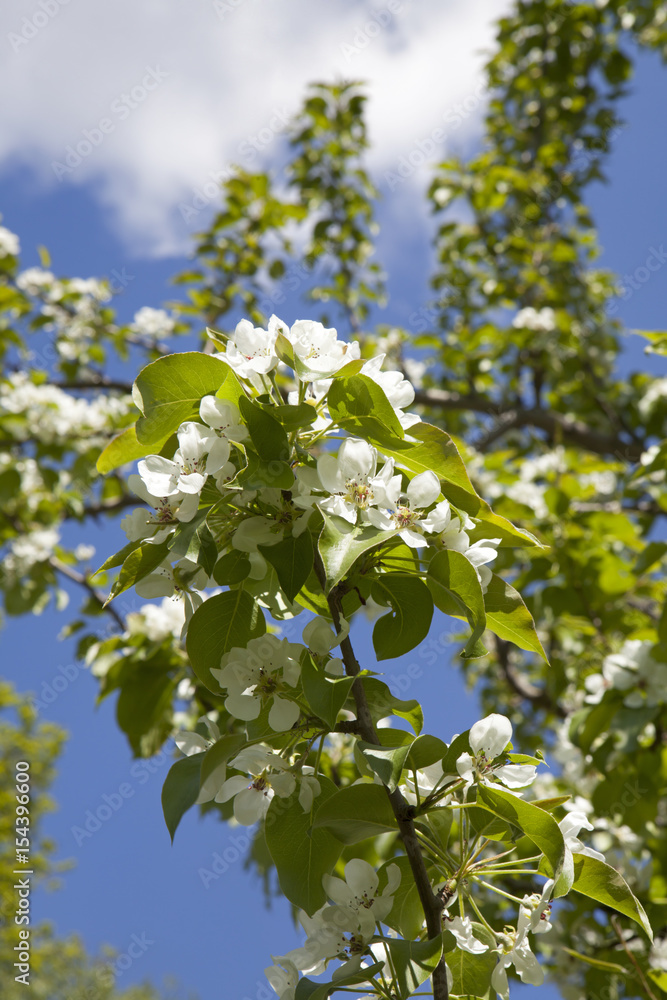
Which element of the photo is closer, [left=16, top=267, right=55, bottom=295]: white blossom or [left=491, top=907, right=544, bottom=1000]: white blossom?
[left=491, top=907, right=544, bottom=1000]: white blossom

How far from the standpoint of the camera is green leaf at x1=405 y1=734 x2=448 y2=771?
2.79 feet

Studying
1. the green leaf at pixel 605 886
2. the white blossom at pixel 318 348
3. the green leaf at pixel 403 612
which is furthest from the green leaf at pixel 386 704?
the white blossom at pixel 318 348

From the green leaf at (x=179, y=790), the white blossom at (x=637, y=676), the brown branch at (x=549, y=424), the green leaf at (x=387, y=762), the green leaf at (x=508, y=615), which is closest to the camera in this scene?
the green leaf at (x=387, y=762)

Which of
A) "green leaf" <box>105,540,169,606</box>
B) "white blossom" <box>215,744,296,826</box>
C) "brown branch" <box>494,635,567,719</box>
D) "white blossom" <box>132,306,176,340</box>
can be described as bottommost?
"white blossom" <box>215,744,296,826</box>

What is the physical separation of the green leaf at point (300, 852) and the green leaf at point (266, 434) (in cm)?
42

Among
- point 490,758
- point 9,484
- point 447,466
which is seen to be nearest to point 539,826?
point 490,758

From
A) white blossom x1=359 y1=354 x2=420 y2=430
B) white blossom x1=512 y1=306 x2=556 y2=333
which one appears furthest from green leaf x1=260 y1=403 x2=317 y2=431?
white blossom x1=512 y1=306 x2=556 y2=333

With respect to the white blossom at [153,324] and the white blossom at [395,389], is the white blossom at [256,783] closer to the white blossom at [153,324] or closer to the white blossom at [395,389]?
the white blossom at [395,389]

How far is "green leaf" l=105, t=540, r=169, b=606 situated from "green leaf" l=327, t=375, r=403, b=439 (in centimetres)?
27

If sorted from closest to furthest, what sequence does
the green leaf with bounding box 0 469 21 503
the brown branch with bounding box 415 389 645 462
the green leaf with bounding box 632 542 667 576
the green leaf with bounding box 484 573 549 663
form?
the green leaf with bounding box 484 573 549 663, the green leaf with bounding box 632 542 667 576, the green leaf with bounding box 0 469 21 503, the brown branch with bounding box 415 389 645 462

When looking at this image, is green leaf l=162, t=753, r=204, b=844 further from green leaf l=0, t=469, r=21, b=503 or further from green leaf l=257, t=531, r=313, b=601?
green leaf l=0, t=469, r=21, b=503

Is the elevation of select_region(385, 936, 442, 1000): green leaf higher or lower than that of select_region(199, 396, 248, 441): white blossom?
lower

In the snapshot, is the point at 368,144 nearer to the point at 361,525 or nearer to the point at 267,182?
the point at 267,182

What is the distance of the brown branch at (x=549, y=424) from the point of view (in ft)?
13.7
